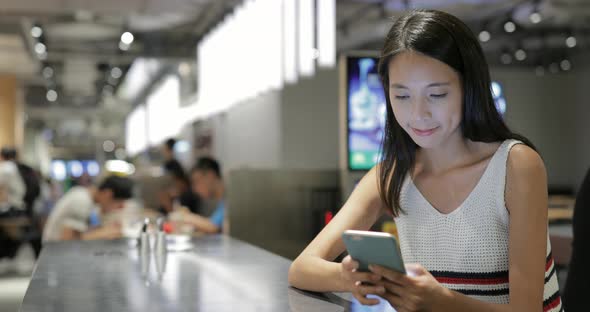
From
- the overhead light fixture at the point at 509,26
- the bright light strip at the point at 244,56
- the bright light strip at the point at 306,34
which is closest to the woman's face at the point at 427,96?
the bright light strip at the point at 306,34

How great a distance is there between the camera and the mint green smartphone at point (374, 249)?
3.74 ft

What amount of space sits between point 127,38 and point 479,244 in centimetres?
880

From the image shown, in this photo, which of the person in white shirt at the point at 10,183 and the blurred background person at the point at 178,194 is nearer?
the blurred background person at the point at 178,194

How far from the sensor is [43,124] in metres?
24.4

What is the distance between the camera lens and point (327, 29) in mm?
3547

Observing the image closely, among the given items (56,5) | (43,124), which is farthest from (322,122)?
(43,124)

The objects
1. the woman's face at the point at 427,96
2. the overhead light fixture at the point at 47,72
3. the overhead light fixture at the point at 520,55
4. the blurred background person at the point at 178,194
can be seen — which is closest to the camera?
the woman's face at the point at 427,96

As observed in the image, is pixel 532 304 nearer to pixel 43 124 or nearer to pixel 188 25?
pixel 188 25

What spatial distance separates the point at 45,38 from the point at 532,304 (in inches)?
374

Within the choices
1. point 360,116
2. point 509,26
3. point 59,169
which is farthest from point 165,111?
point 59,169

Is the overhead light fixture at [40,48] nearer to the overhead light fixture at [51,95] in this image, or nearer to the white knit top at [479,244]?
the overhead light fixture at [51,95]

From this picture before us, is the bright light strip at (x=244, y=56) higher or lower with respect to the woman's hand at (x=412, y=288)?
higher

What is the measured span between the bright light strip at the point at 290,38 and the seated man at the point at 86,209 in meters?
1.43

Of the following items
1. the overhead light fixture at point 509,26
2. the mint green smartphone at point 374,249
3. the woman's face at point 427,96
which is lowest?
the mint green smartphone at point 374,249
